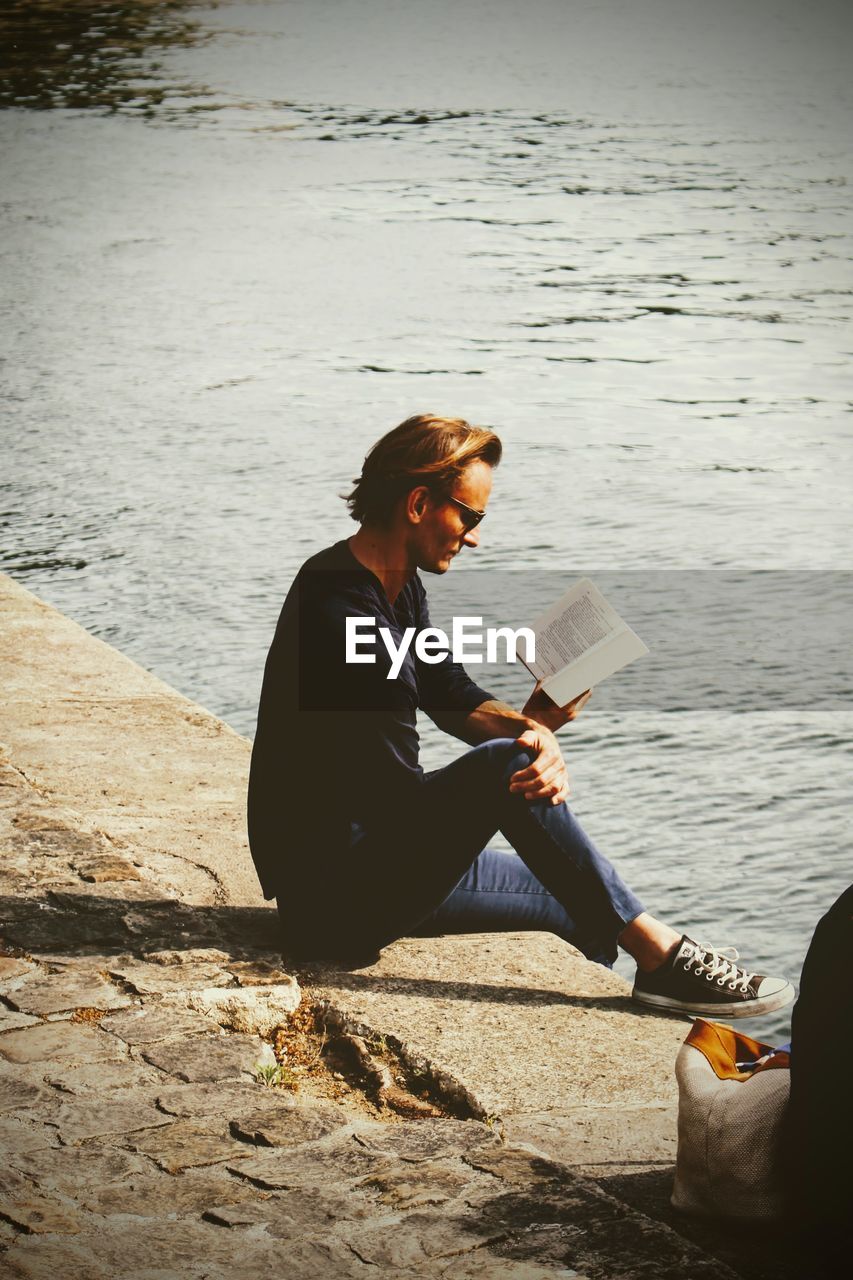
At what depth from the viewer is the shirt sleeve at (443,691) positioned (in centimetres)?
398

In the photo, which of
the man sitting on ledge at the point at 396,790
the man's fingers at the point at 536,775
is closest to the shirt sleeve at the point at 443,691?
the man sitting on ledge at the point at 396,790

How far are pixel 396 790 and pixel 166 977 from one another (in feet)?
2.02

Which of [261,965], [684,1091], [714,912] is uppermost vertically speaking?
[684,1091]

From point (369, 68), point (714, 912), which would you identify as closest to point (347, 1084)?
point (714, 912)

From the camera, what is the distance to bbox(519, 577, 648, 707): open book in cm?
365

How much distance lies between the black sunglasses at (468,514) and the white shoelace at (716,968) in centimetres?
102

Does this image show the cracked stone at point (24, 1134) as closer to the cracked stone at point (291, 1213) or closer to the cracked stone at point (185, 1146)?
the cracked stone at point (185, 1146)

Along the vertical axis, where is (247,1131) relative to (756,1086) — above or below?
below

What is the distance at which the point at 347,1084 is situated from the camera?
3.30 m

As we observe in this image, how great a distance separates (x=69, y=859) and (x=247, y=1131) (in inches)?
54.6

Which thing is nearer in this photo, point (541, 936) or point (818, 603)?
point (541, 936)

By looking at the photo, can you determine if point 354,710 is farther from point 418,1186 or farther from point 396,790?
point 418,1186

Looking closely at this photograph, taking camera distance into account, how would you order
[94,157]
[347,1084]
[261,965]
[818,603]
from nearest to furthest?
[347,1084] → [261,965] → [818,603] → [94,157]

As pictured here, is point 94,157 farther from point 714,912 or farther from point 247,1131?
point 247,1131
